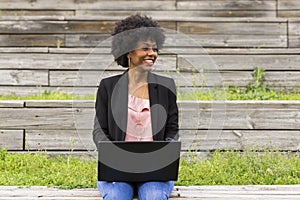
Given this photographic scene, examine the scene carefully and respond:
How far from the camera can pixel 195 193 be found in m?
3.03

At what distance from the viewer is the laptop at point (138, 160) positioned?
8.93 ft

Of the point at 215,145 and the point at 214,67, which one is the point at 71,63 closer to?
the point at 214,67

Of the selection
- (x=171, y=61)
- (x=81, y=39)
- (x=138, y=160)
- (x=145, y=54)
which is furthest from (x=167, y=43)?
(x=138, y=160)

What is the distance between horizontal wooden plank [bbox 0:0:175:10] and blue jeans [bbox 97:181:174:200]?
321cm

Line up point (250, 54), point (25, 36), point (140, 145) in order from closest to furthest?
point (140, 145) < point (250, 54) < point (25, 36)

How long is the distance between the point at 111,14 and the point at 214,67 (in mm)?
1551

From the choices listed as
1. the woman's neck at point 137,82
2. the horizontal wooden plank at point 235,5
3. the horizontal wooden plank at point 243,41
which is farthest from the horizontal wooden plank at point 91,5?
the woman's neck at point 137,82

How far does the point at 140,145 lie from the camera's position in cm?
271

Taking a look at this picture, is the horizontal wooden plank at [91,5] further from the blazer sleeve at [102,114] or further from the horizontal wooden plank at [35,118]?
the blazer sleeve at [102,114]

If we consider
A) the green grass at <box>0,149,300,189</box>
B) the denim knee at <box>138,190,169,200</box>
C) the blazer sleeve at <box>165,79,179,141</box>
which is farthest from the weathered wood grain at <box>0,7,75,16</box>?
the denim knee at <box>138,190,169,200</box>

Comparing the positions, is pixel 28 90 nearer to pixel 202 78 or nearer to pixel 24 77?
pixel 24 77

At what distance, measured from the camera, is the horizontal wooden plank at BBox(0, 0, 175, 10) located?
578cm

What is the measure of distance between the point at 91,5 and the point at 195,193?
324cm

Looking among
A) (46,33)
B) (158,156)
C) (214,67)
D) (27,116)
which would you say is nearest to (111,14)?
(46,33)
